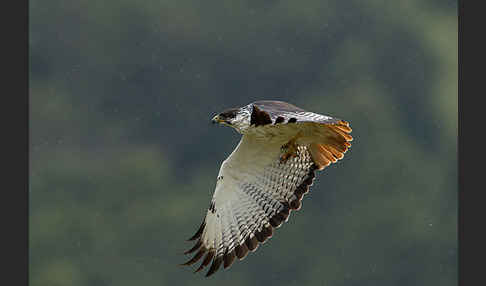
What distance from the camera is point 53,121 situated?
26.9 metres

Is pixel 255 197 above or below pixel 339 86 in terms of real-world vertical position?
above

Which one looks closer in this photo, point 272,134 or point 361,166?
point 272,134

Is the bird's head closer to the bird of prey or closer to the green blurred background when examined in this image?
the bird of prey

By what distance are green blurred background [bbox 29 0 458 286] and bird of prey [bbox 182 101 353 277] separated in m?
14.5

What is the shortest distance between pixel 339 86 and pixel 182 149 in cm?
503

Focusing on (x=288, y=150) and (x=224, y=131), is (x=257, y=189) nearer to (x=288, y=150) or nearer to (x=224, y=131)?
(x=288, y=150)

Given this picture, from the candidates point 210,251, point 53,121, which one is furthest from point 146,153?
point 210,251

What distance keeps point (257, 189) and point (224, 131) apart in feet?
64.4

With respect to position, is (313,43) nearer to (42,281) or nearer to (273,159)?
(42,281)

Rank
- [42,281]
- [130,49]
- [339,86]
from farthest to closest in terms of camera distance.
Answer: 1. [130,49]
2. [339,86]
3. [42,281]

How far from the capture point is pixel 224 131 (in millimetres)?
26719

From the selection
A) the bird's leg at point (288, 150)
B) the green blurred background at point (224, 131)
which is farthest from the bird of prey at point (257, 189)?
the green blurred background at point (224, 131)

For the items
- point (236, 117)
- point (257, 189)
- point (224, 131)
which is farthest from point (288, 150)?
point (224, 131)

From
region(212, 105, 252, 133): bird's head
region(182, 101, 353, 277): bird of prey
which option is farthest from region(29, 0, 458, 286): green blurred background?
region(212, 105, 252, 133): bird's head
